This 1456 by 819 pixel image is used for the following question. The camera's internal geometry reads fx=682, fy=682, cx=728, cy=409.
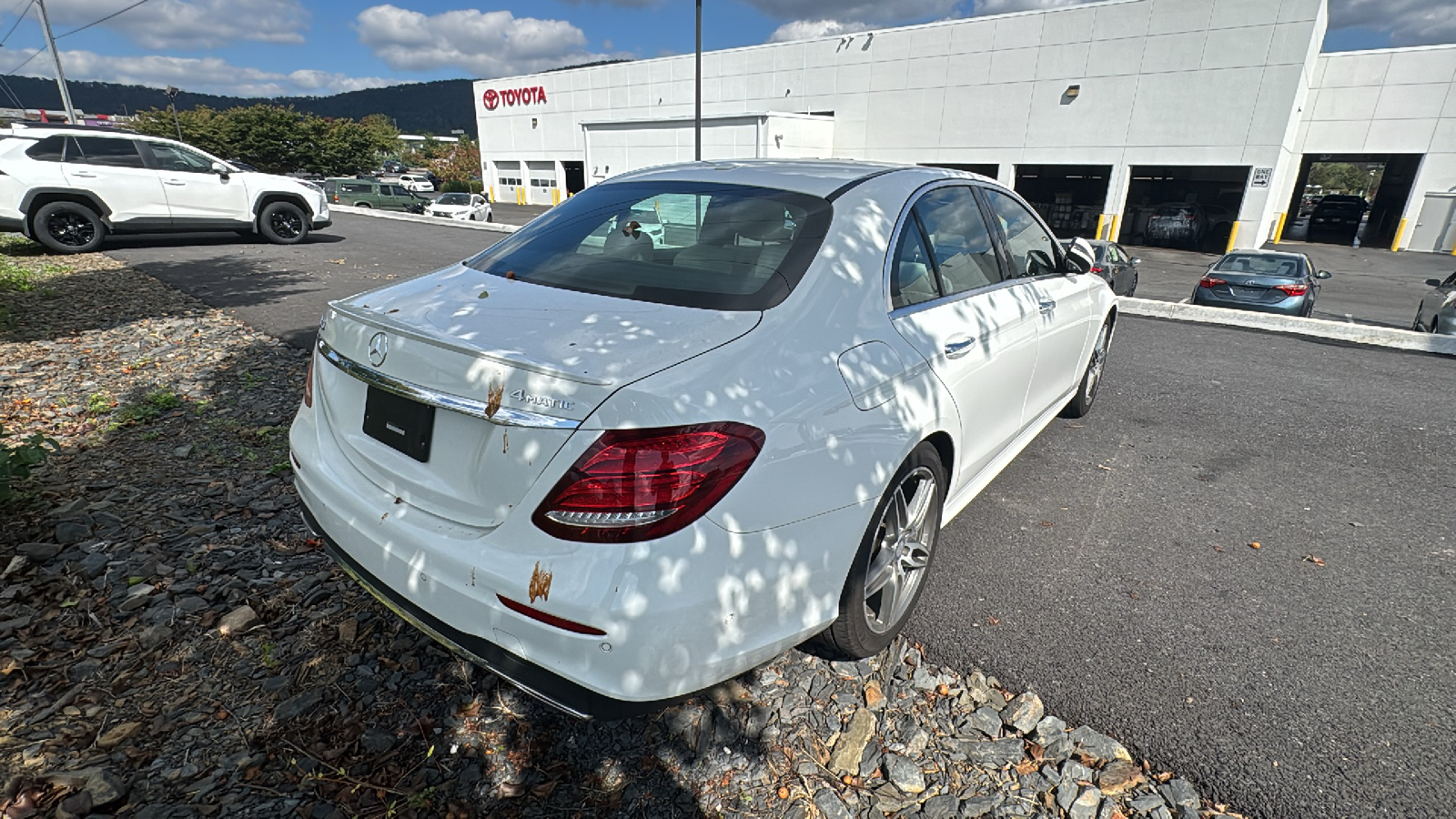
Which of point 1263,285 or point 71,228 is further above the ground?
point 71,228

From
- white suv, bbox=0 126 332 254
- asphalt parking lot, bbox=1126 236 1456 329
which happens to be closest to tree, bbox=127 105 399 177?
white suv, bbox=0 126 332 254

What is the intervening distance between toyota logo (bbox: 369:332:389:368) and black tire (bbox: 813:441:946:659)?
147 centimetres

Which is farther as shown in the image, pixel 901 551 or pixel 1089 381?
pixel 1089 381

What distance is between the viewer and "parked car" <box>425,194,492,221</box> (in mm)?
27266

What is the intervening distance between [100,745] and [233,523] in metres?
1.31

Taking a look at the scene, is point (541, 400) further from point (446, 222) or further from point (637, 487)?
point (446, 222)

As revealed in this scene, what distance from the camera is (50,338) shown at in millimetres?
5797

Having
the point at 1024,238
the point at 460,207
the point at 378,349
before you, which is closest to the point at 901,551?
the point at 378,349

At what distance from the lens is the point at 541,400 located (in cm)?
159

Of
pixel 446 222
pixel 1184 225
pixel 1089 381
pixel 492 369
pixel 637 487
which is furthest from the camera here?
pixel 1184 225

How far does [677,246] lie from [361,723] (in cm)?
187

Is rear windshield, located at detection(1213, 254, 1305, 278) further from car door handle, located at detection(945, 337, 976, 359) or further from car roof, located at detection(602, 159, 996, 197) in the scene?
car door handle, located at detection(945, 337, 976, 359)

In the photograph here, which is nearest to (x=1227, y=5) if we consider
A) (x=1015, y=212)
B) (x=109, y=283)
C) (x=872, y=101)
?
(x=872, y=101)

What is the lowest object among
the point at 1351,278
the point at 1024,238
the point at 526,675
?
the point at 1351,278
